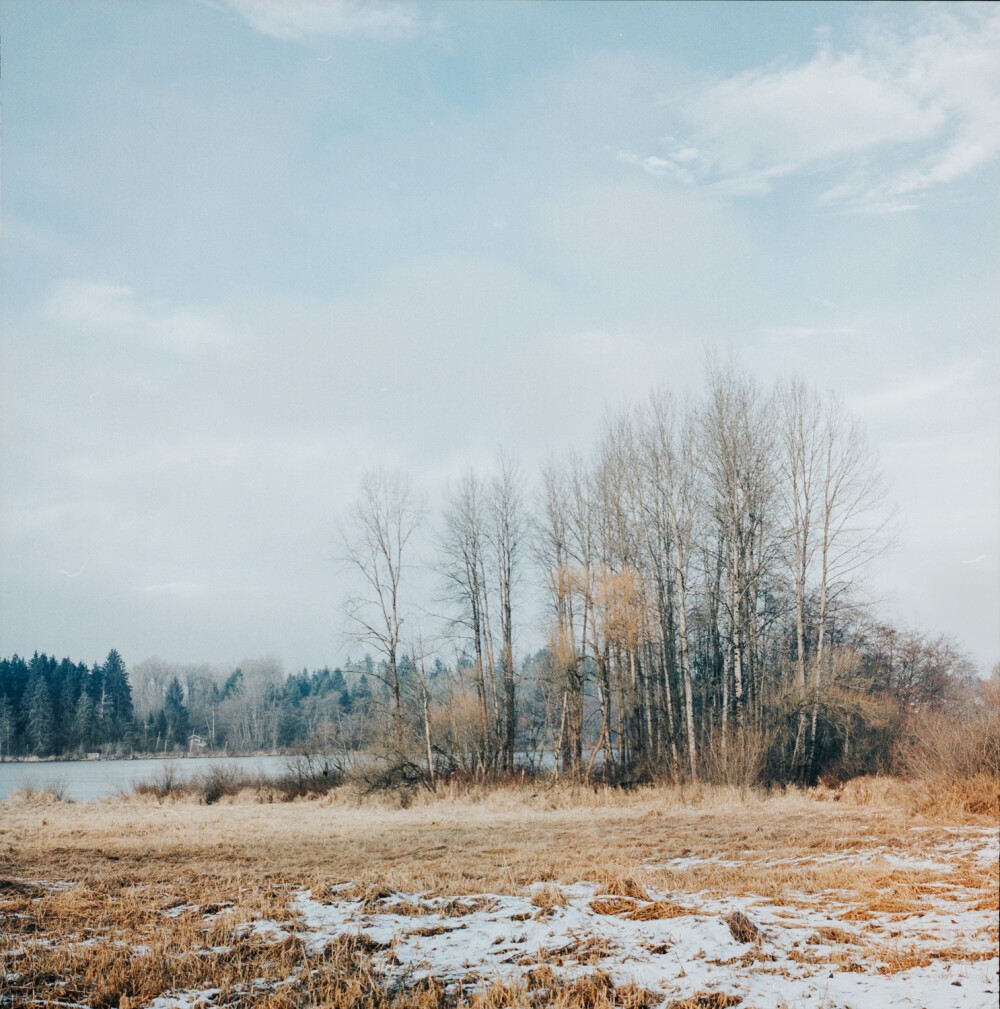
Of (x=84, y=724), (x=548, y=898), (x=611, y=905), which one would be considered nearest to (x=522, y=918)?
(x=548, y=898)

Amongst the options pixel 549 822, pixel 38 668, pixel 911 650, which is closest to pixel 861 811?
pixel 549 822

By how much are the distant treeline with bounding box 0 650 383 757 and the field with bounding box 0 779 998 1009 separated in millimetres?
39383

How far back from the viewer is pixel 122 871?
983cm

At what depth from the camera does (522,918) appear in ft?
21.5

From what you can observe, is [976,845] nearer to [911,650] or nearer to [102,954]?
[102,954]

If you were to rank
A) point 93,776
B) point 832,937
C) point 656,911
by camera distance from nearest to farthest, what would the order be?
1. point 832,937
2. point 656,911
3. point 93,776

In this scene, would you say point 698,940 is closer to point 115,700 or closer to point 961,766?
point 961,766

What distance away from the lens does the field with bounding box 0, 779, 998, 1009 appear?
15.8 feet

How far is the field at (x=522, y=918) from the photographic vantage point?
15.8 feet

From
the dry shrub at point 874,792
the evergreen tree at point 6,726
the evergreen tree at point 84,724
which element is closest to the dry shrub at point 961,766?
the dry shrub at point 874,792

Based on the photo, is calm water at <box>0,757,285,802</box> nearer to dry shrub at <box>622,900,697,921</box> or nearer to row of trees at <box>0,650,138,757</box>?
row of trees at <box>0,650,138,757</box>

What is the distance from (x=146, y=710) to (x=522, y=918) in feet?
277

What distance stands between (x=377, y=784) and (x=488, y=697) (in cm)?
637

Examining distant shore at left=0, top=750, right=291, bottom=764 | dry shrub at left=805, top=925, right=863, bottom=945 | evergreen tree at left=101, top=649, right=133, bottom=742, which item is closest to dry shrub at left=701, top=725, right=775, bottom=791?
dry shrub at left=805, top=925, right=863, bottom=945
